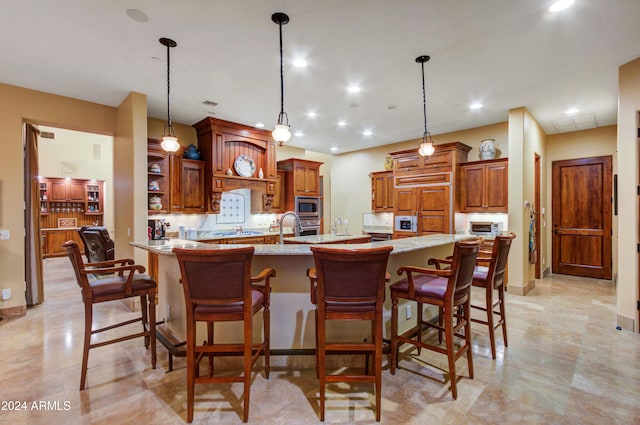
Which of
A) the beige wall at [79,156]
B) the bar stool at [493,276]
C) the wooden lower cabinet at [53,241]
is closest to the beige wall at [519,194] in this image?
the bar stool at [493,276]

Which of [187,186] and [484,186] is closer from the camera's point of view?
[187,186]

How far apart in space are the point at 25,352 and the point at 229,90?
347cm

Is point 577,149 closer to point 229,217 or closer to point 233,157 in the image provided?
point 233,157

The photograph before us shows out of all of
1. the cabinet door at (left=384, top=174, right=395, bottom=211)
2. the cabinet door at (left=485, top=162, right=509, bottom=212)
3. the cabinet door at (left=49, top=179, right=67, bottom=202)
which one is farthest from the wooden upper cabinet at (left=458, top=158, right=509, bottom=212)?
the cabinet door at (left=49, top=179, right=67, bottom=202)

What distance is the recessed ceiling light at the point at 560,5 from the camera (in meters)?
2.31

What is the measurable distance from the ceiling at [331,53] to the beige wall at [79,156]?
6005 mm

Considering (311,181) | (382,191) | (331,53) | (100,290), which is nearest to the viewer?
(100,290)

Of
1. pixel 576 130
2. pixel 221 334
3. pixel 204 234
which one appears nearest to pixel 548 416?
pixel 221 334

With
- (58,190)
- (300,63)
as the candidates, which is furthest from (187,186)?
(58,190)

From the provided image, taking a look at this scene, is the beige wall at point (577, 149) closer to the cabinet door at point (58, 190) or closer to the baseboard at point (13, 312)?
the baseboard at point (13, 312)

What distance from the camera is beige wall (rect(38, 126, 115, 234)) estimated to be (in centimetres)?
848

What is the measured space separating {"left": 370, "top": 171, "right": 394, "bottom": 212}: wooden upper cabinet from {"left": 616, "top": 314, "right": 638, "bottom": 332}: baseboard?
4134 mm

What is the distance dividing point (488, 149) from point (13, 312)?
24.0 feet

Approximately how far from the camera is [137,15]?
246 cm
